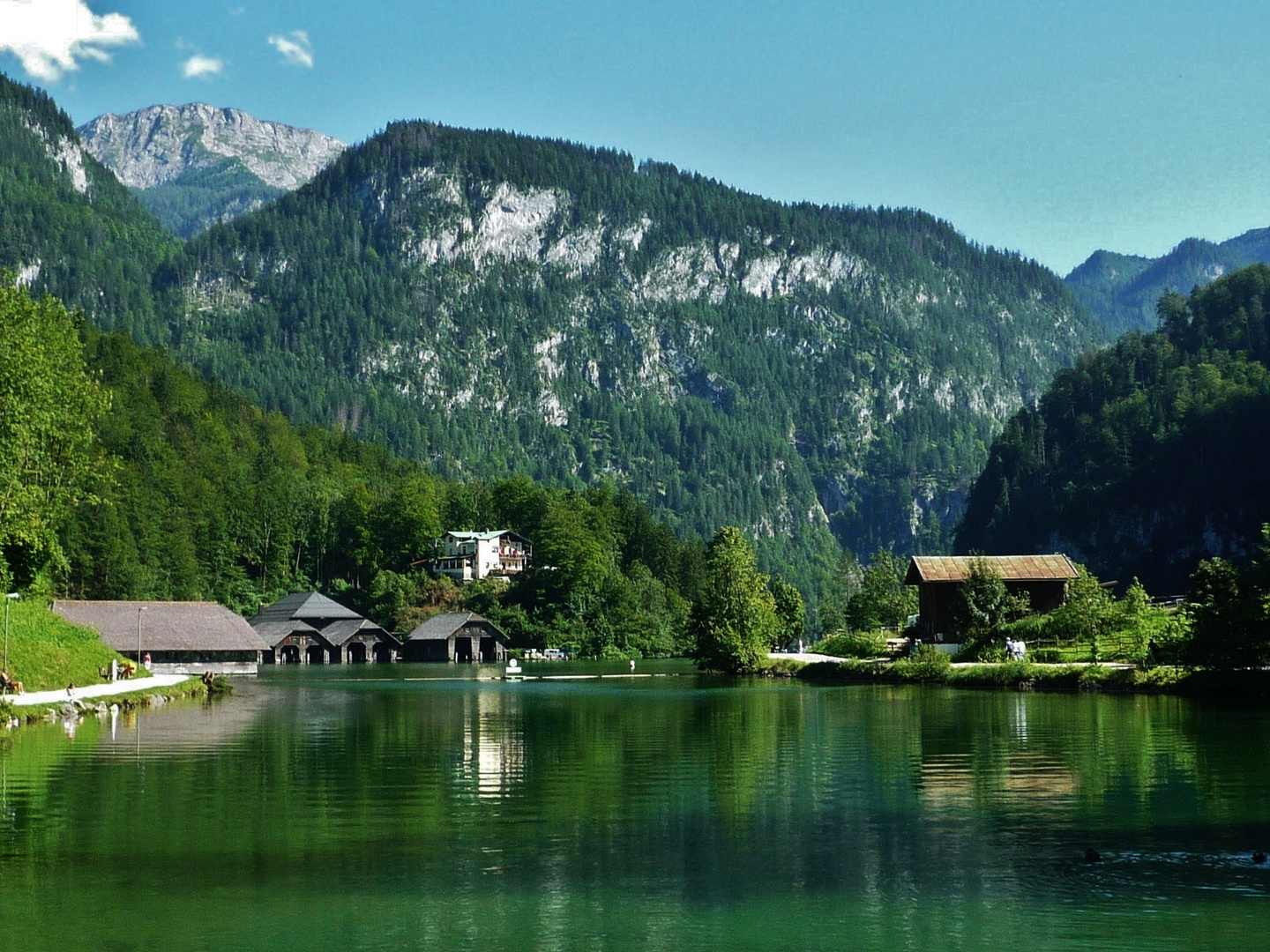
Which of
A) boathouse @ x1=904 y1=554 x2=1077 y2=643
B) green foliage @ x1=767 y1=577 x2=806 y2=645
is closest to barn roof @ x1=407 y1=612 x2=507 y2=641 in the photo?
green foliage @ x1=767 y1=577 x2=806 y2=645

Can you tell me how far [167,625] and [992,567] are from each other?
55.8 m

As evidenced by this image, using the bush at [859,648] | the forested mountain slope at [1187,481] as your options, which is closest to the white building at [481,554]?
the forested mountain slope at [1187,481]

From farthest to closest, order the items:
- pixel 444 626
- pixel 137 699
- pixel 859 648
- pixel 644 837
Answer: pixel 444 626 < pixel 859 648 < pixel 137 699 < pixel 644 837

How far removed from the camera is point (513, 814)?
2547 centimetres

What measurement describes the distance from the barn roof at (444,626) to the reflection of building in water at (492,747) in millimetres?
79363

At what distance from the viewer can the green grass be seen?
53.3 metres

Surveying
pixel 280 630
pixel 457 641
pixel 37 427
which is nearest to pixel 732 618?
pixel 37 427

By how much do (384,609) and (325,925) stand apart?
483ft

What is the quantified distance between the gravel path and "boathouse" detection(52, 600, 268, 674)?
2530 centimetres

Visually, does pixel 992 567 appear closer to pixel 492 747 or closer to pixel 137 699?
pixel 137 699

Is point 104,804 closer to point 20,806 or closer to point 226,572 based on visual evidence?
point 20,806

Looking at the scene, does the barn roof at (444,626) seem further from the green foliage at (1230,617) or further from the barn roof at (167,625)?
the green foliage at (1230,617)

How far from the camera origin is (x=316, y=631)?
137000 millimetres

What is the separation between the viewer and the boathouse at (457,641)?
14225 cm
